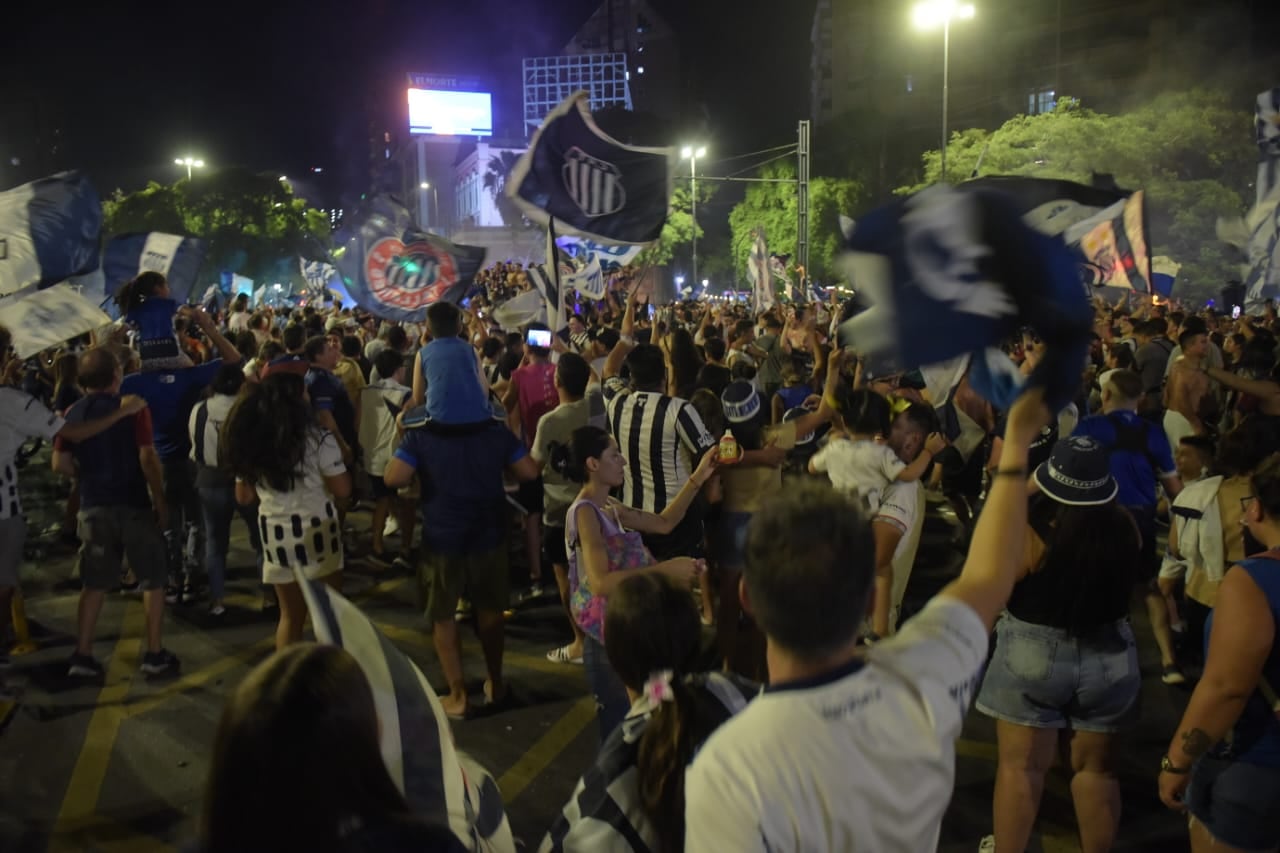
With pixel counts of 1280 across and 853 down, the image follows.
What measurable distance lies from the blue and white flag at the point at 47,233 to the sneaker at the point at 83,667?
2641 mm

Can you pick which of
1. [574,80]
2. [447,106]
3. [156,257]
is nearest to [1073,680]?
[156,257]

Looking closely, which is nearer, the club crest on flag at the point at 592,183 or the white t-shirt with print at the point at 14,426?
the white t-shirt with print at the point at 14,426

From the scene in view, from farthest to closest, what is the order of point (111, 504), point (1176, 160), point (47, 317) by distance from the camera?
point (1176, 160)
point (47, 317)
point (111, 504)

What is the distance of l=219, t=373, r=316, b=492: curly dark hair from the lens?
521 cm

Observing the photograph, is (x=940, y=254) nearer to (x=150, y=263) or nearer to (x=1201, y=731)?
(x=1201, y=731)

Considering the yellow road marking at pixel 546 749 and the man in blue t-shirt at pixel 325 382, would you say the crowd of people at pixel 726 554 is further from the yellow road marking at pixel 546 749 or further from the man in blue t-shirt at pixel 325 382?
the yellow road marking at pixel 546 749

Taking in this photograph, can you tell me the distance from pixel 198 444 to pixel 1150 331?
30.3ft

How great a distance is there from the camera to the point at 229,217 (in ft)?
181

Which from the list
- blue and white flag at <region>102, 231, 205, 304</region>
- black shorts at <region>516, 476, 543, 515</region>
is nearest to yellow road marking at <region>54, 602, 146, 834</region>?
black shorts at <region>516, 476, 543, 515</region>

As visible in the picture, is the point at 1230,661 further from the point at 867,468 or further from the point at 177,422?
the point at 177,422

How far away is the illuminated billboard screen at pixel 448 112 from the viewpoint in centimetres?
10669

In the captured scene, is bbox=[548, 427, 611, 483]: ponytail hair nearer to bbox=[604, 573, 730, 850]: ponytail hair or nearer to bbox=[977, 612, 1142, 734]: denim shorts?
bbox=[604, 573, 730, 850]: ponytail hair

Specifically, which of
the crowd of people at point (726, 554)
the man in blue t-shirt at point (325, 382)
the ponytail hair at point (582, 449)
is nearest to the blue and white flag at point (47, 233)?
the crowd of people at point (726, 554)

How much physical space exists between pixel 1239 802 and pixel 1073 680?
71 centimetres
